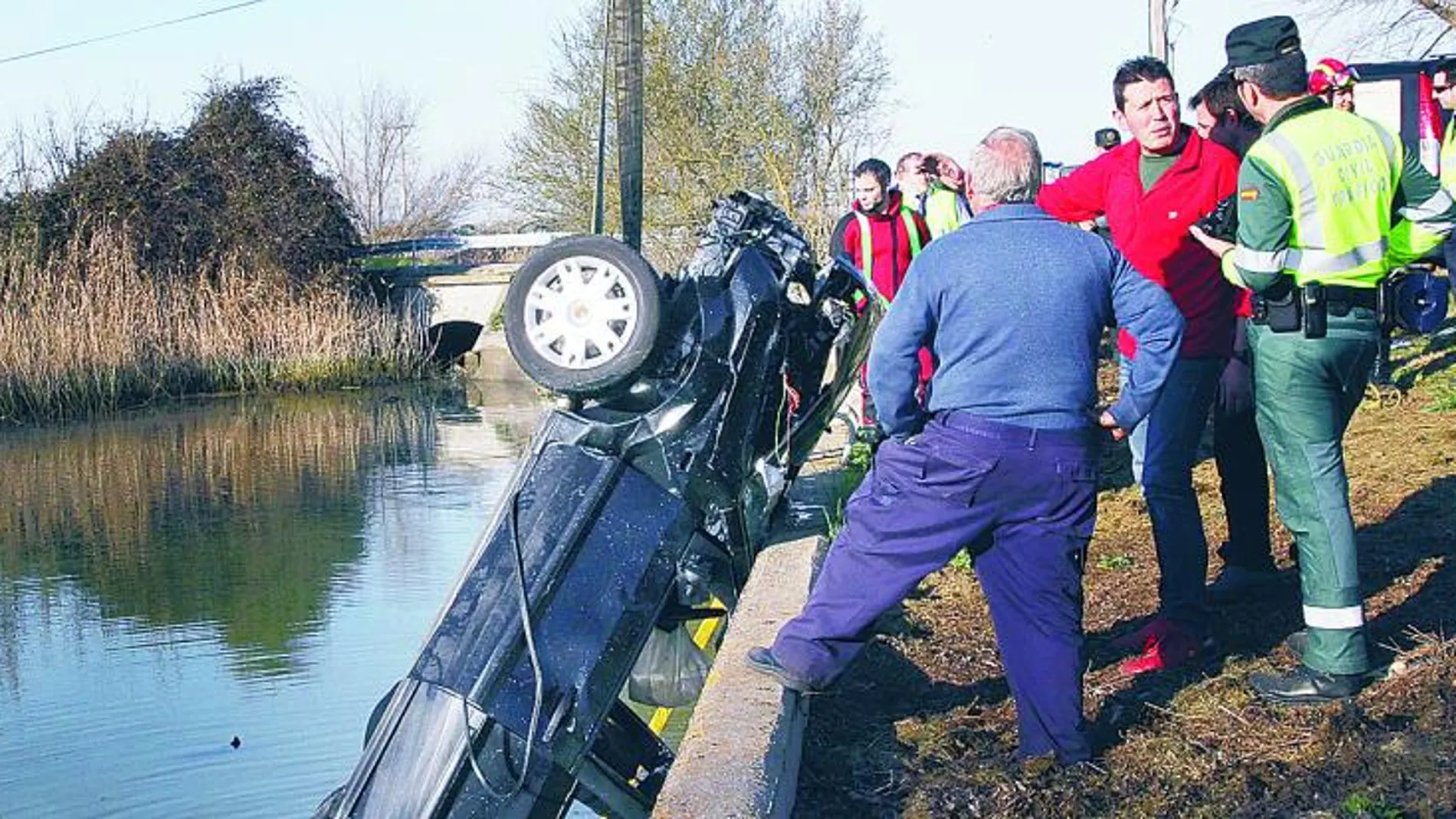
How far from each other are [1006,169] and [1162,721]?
5.08ft

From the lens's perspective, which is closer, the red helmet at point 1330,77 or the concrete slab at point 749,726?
the concrete slab at point 749,726

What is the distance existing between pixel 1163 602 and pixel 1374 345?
997mm

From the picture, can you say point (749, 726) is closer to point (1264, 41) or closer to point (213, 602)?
point (1264, 41)

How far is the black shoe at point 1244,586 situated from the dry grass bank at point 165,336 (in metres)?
20.0

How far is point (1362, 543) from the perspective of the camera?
248 inches

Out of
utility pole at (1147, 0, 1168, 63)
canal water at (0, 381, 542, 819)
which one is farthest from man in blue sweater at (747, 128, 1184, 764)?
utility pole at (1147, 0, 1168, 63)

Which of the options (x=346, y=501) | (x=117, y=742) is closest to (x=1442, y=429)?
(x=117, y=742)

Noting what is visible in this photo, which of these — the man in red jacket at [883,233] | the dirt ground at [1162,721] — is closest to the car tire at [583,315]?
the dirt ground at [1162,721]

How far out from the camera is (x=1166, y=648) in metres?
5.11

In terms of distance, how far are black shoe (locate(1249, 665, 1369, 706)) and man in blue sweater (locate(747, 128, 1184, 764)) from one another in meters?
0.67

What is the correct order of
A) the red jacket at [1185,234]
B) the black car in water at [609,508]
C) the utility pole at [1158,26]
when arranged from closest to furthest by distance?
the black car in water at [609,508], the red jacket at [1185,234], the utility pole at [1158,26]

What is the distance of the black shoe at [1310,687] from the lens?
4.62 meters

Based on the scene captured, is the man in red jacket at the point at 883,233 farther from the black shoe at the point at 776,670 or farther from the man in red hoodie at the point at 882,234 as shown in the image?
the black shoe at the point at 776,670

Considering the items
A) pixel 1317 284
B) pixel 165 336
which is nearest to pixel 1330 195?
pixel 1317 284
